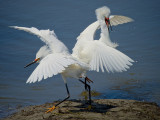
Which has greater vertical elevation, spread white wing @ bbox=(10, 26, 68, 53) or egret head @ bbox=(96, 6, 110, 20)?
egret head @ bbox=(96, 6, 110, 20)

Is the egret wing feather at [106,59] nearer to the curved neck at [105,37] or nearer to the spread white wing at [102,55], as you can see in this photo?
the spread white wing at [102,55]

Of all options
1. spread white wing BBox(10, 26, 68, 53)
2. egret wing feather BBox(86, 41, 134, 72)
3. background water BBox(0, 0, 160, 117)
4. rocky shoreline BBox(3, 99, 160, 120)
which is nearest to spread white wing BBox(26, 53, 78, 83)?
egret wing feather BBox(86, 41, 134, 72)

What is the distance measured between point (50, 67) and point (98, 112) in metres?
1.60

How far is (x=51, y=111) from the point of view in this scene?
6051 millimetres

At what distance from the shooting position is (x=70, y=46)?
12.3 meters

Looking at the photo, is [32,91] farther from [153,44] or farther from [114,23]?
[153,44]

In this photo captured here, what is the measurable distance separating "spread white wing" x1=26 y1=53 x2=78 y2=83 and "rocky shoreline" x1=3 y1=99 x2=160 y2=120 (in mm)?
1092

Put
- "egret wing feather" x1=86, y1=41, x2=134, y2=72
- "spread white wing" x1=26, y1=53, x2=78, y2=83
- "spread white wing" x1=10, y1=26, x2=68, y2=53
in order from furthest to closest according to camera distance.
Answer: "spread white wing" x1=10, y1=26, x2=68, y2=53
"egret wing feather" x1=86, y1=41, x2=134, y2=72
"spread white wing" x1=26, y1=53, x2=78, y2=83

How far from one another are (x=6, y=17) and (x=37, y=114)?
11.4 metres

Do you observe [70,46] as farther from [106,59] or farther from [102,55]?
[106,59]

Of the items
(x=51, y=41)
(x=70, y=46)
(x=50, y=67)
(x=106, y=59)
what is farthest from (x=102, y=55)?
(x=70, y=46)

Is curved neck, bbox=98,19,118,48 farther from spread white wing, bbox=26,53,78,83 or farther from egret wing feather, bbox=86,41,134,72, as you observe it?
spread white wing, bbox=26,53,78,83

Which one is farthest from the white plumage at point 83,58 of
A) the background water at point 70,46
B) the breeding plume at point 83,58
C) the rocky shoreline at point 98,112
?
the background water at point 70,46

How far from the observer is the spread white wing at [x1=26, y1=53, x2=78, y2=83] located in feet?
15.9
